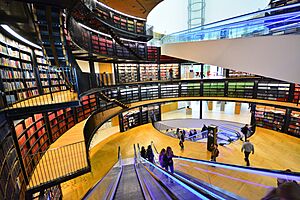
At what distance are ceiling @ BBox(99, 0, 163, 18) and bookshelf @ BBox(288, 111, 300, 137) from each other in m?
11.6

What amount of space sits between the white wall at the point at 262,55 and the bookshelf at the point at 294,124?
8.80 metres

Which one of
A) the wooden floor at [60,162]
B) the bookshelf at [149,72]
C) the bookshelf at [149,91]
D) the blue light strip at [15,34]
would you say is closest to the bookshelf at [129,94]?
the bookshelf at [149,91]

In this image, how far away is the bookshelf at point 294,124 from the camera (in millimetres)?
8977

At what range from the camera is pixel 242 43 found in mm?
3178

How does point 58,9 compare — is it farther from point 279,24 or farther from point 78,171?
point 279,24

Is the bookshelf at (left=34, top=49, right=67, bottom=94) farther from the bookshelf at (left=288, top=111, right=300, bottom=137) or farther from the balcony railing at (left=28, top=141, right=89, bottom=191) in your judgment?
the bookshelf at (left=288, top=111, right=300, bottom=137)

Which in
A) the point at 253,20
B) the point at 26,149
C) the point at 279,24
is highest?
the point at 253,20

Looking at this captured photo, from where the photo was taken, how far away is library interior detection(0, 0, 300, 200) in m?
2.78

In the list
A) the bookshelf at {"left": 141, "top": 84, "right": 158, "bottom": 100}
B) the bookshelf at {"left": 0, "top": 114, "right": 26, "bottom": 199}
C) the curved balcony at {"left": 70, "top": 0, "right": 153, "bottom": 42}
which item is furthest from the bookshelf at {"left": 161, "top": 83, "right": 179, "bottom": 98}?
the bookshelf at {"left": 0, "top": 114, "right": 26, "bottom": 199}

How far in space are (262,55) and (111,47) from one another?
8.83 metres

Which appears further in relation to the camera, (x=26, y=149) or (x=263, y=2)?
(x=263, y=2)

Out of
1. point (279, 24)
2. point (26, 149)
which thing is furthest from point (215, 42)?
point (26, 149)

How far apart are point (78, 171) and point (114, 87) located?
6507 mm

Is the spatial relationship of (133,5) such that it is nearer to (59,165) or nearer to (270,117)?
(59,165)
